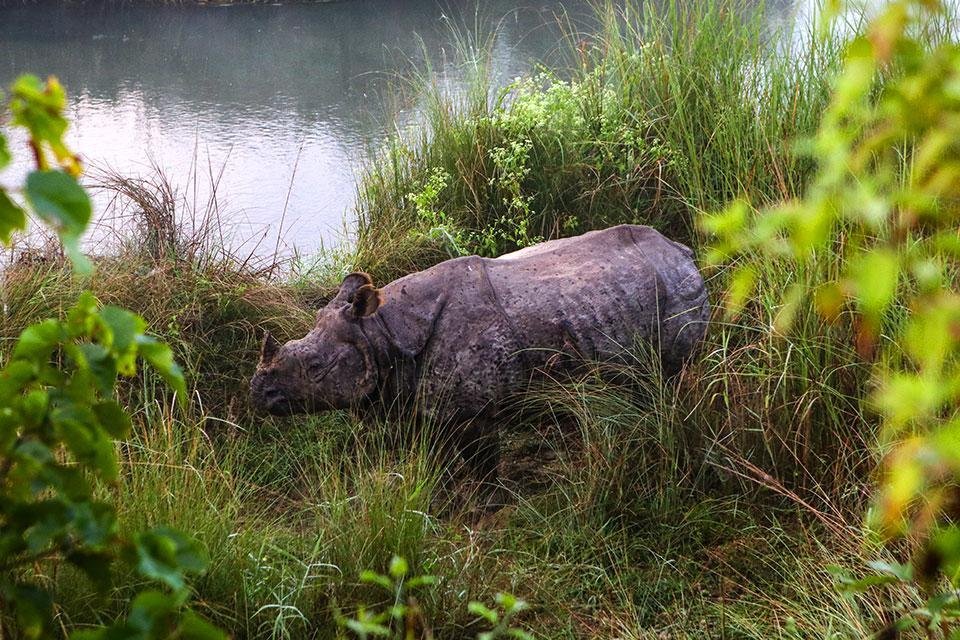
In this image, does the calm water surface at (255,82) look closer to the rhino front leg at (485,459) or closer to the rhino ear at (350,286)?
the rhino ear at (350,286)

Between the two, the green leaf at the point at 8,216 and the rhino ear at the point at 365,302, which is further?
the rhino ear at the point at 365,302

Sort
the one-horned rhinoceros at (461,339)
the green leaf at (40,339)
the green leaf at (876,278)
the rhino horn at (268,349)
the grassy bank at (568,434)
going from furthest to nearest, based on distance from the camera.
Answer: the rhino horn at (268,349), the one-horned rhinoceros at (461,339), the grassy bank at (568,434), the green leaf at (40,339), the green leaf at (876,278)

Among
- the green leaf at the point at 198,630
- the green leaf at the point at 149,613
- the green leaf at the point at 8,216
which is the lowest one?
the green leaf at the point at 198,630

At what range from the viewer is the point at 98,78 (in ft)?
37.5

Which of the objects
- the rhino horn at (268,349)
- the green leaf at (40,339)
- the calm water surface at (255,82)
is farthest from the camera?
the calm water surface at (255,82)

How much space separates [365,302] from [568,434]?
100 cm

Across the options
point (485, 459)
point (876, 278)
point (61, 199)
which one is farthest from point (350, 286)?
point (876, 278)

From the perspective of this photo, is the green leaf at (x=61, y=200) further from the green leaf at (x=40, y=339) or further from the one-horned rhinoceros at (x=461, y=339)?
the one-horned rhinoceros at (x=461, y=339)

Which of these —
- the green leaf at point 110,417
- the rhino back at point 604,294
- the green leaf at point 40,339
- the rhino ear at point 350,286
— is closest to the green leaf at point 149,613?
the green leaf at point 110,417

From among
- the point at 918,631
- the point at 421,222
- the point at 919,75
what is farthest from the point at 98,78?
the point at 919,75

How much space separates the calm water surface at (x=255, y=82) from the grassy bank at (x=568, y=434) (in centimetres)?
121

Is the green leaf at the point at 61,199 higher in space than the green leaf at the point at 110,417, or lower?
higher

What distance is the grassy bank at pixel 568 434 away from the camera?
10.8 ft

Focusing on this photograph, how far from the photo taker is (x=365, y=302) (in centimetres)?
428
